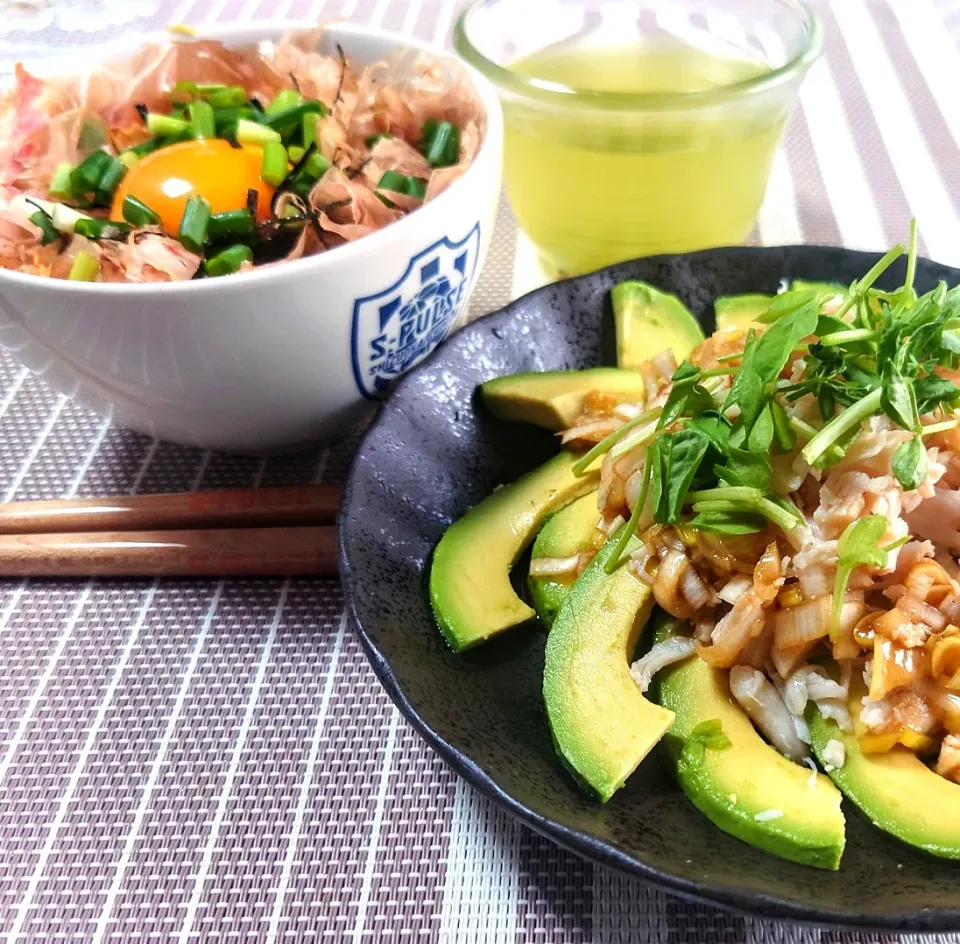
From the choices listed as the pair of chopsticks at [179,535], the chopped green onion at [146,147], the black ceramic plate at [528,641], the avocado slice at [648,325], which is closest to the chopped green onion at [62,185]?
the chopped green onion at [146,147]

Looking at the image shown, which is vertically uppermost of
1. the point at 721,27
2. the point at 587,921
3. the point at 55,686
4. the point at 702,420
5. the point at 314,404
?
the point at 721,27

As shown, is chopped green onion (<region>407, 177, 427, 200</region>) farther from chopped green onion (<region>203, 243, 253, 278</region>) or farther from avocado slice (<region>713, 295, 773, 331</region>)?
avocado slice (<region>713, 295, 773, 331</region>)

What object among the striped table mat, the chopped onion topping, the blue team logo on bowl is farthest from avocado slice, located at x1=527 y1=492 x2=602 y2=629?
the blue team logo on bowl

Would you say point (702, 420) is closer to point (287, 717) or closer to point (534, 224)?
point (287, 717)

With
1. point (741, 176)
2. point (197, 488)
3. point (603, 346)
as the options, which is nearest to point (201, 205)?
point (197, 488)

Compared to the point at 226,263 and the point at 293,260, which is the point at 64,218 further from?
the point at 293,260

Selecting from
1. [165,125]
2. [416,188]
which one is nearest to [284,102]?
[165,125]
